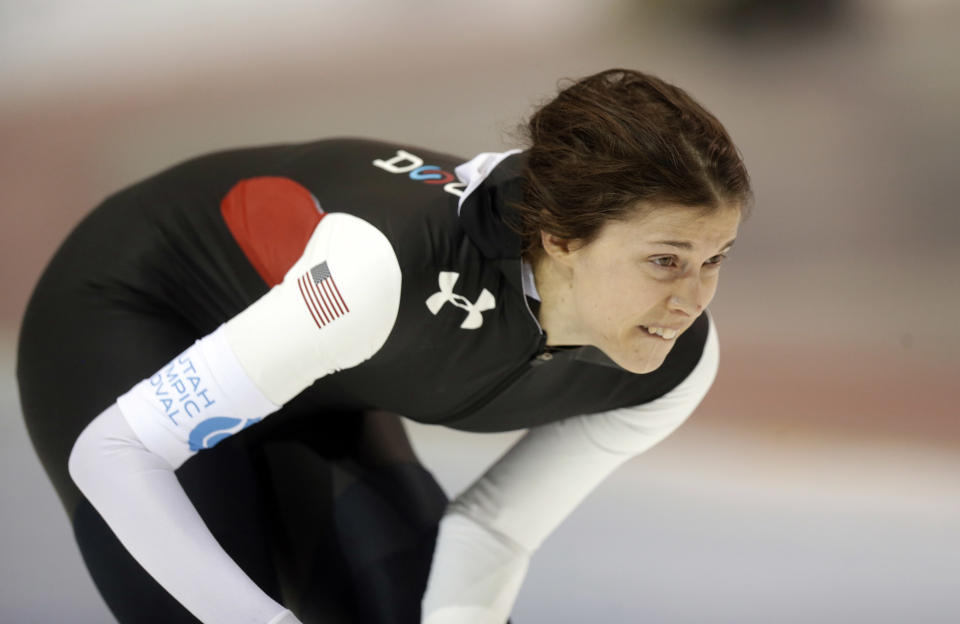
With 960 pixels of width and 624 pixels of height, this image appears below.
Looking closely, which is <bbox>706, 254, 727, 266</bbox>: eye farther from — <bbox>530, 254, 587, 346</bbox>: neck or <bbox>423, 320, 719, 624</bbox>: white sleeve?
<bbox>423, 320, 719, 624</bbox>: white sleeve

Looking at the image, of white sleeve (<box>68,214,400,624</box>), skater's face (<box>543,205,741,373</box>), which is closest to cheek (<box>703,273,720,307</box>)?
A: skater's face (<box>543,205,741,373</box>)

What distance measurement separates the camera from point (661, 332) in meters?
0.96

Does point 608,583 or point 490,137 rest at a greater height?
point 490,137

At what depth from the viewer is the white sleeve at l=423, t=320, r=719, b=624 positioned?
1151 millimetres

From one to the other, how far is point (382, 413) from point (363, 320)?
444 millimetres

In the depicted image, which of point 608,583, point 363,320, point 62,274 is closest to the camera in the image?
point 363,320

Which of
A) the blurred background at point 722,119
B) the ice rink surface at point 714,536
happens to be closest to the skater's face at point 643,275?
the ice rink surface at point 714,536

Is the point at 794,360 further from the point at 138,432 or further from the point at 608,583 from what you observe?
the point at 138,432

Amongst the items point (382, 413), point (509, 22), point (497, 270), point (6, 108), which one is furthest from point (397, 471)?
point (6, 108)

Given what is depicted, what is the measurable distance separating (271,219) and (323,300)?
8.0 inches

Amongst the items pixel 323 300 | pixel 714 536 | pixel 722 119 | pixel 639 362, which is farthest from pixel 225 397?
pixel 722 119

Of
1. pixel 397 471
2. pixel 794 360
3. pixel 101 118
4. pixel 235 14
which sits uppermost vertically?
pixel 235 14

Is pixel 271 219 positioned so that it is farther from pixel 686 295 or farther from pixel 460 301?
pixel 686 295

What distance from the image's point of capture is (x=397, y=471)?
1.28m
